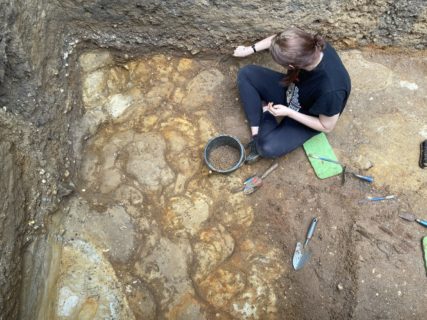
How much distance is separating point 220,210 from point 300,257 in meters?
0.57

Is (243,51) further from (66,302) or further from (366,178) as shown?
(66,302)

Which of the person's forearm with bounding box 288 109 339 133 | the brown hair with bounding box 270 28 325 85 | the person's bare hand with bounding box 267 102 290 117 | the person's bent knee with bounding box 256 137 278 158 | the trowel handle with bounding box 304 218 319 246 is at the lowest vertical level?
the trowel handle with bounding box 304 218 319 246

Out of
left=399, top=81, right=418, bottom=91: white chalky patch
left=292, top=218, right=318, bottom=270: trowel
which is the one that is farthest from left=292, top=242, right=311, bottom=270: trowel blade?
left=399, top=81, right=418, bottom=91: white chalky patch

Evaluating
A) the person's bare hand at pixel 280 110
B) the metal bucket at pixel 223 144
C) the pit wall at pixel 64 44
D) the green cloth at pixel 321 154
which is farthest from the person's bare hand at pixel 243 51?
the green cloth at pixel 321 154

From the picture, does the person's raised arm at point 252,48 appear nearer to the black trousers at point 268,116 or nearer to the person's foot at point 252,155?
the black trousers at point 268,116

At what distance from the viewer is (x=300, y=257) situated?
2.49m

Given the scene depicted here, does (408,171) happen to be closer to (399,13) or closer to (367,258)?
(367,258)

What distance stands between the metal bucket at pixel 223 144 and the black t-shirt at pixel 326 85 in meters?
0.52

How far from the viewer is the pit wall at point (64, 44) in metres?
2.11

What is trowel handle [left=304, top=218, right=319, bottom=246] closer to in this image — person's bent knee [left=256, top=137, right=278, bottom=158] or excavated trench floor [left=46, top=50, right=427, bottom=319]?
excavated trench floor [left=46, top=50, right=427, bottom=319]

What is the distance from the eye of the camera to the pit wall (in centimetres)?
211

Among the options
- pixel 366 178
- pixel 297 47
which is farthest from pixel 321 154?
pixel 297 47

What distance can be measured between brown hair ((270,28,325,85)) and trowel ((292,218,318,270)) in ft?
3.39

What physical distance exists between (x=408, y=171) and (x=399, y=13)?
1.11 meters
